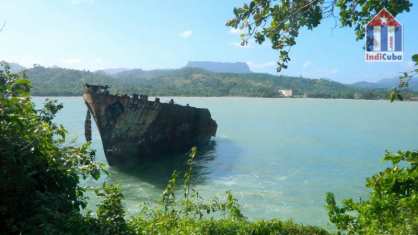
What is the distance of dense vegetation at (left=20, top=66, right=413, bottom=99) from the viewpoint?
428 feet

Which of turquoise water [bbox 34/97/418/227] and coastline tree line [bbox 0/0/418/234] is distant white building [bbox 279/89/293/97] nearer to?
turquoise water [bbox 34/97/418/227]

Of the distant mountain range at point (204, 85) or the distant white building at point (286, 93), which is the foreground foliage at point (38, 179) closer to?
the distant mountain range at point (204, 85)

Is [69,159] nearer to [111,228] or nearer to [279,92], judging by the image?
[111,228]

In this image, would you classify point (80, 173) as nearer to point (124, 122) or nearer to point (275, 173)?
point (124, 122)

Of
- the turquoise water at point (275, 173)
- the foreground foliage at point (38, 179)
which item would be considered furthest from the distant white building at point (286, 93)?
the foreground foliage at point (38, 179)

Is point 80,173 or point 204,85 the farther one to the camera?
point 204,85

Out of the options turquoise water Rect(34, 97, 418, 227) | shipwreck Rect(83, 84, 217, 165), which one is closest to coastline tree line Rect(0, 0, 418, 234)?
turquoise water Rect(34, 97, 418, 227)

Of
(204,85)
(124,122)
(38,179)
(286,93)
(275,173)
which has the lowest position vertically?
(275,173)

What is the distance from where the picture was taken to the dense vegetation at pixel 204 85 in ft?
428

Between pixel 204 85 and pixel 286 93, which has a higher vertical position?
pixel 204 85

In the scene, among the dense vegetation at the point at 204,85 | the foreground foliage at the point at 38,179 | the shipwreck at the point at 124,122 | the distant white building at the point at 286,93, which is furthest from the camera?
the distant white building at the point at 286,93

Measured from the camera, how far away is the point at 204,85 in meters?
162

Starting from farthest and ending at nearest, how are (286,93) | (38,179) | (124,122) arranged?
1. (286,93)
2. (124,122)
3. (38,179)

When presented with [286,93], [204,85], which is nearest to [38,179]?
[204,85]
